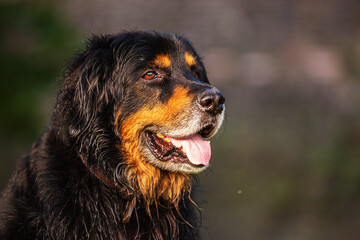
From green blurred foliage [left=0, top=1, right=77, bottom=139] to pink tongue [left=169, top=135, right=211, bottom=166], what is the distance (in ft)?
17.6

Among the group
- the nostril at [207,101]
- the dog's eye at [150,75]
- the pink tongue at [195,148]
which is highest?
the dog's eye at [150,75]

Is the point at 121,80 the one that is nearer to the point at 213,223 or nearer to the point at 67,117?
the point at 67,117

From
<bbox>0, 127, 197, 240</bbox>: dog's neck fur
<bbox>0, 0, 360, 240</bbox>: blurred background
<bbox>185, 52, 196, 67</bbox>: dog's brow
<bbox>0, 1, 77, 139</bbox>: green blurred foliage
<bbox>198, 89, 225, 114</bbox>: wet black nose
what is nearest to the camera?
<bbox>0, 127, 197, 240</bbox>: dog's neck fur

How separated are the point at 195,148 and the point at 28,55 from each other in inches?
234

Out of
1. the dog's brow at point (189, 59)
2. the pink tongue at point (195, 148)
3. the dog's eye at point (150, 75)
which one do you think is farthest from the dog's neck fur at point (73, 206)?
the dog's brow at point (189, 59)

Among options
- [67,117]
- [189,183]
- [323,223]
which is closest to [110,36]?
[67,117]

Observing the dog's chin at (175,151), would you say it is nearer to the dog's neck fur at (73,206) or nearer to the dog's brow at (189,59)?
the dog's neck fur at (73,206)

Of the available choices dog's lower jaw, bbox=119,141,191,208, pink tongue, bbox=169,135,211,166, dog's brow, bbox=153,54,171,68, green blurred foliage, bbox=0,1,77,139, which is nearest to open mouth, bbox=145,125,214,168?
pink tongue, bbox=169,135,211,166

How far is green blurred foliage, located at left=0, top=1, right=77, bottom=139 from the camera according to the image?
8.36m

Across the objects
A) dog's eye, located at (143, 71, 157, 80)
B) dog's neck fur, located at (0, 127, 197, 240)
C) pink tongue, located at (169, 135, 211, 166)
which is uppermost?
dog's eye, located at (143, 71, 157, 80)

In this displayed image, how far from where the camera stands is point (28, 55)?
8555 mm

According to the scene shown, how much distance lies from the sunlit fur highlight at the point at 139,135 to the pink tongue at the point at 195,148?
0.61ft

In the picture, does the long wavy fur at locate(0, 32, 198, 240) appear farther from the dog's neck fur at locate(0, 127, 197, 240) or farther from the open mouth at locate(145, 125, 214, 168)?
the open mouth at locate(145, 125, 214, 168)

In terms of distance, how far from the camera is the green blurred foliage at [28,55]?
329 inches
